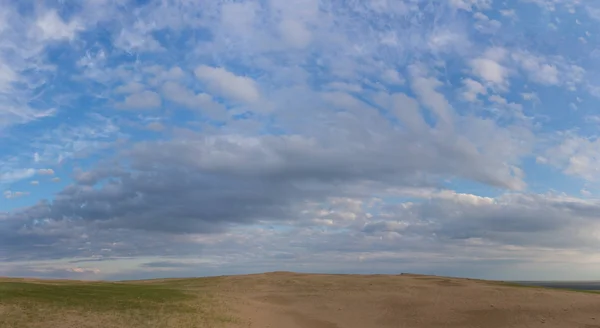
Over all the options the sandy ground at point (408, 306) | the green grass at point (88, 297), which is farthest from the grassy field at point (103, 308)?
the sandy ground at point (408, 306)

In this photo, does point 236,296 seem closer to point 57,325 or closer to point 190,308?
point 190,308

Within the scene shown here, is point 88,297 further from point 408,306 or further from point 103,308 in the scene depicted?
point 408,306

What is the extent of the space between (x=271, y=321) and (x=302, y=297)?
31.1 feet

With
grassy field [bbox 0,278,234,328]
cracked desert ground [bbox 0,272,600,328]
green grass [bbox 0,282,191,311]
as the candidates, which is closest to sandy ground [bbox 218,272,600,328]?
cracked desert ground [bbox 0,272,600,328]

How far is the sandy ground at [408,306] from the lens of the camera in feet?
123

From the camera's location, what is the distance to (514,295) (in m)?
43.2

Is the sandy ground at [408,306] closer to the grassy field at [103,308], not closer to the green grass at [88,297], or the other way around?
the grassy field at [103,308]

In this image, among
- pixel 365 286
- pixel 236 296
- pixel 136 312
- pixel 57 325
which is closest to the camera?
pixel 57 325

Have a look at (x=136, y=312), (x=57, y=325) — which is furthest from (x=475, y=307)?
(x=57, y=325)

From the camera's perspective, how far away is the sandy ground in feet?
123

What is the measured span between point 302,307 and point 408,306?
389 inches

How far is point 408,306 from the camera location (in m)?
42.0

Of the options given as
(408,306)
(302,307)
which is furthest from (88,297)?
(408,306)

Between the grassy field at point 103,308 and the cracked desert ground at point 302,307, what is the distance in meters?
0.06
